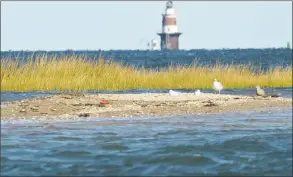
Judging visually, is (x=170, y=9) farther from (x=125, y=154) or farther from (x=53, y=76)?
(x=125, y=154)

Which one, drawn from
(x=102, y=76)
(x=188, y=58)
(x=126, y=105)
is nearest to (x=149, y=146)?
(x=126, y=105)

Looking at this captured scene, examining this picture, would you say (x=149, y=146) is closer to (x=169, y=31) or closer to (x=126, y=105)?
(x=126, y=105)

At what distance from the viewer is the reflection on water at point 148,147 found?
13148 mm

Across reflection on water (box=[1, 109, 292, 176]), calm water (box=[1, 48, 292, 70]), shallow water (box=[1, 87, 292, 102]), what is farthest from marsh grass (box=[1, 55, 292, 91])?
reflection on water (box=[1, 109, 292, 176])

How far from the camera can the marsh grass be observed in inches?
1134

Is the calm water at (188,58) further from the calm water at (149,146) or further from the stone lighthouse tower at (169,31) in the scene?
the stone lighthouse tower at (169,31)

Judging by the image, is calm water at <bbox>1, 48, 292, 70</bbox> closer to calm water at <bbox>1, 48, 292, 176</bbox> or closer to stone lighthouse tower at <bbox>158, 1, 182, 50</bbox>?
calm water at <bbox>1, 48, 292, 176</bbox>

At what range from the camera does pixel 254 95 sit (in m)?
28.6

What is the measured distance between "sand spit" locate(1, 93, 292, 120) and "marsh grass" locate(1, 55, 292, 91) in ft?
12.7

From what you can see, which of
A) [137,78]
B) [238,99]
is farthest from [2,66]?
[238,99]

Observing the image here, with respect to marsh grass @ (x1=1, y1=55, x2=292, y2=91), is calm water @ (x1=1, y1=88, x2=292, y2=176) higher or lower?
lower

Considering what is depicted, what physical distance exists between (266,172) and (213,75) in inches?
819

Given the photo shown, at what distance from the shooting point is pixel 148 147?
15.1 metres

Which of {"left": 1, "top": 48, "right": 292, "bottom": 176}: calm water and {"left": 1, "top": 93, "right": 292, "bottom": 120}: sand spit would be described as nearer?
{"left": 1, "top": 48, "right": 292, "bottom": 176}: calm water
